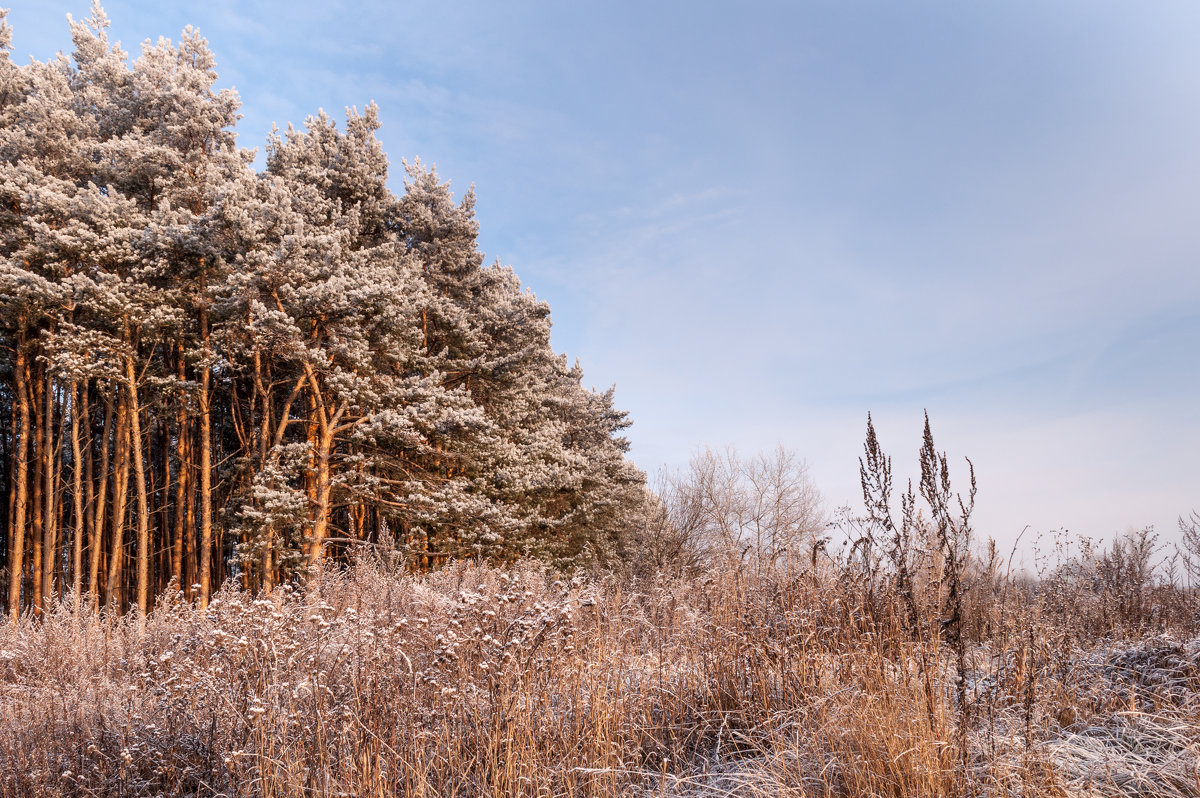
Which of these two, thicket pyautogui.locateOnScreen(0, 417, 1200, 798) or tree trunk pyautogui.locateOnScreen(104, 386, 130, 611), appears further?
tree trunk pyautogui.locateOnScreen(104, 386, 130, 611)

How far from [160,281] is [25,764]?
12.1m

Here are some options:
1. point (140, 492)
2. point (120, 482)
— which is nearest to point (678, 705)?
→ point (140, 492)

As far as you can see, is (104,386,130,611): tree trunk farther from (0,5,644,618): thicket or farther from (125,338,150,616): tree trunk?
(125,338,150,616): tree trunk

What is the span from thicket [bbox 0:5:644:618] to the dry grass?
345 inches

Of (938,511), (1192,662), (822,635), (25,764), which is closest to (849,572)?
(822,635)

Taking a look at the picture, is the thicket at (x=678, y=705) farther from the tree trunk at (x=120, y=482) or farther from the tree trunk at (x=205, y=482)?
the tree trunk at (x=120, y=482)

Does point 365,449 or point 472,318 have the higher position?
point 472,318

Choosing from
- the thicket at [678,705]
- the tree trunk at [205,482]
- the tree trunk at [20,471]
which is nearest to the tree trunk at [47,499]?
the tree trunk at [20,471]

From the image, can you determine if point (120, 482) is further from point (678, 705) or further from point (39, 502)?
point (678, 705)

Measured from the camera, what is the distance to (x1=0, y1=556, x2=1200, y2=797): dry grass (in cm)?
309

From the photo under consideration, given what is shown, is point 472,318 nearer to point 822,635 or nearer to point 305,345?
point 305,345

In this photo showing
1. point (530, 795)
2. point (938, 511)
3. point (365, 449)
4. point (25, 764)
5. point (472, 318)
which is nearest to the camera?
point (938, 511)

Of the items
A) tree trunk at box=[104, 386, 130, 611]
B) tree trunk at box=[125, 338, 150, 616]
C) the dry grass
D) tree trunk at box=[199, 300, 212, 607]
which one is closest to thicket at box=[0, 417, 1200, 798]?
the dry grass

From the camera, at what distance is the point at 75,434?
1503 cm
